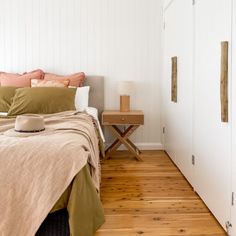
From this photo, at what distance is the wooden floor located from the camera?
7.52ft

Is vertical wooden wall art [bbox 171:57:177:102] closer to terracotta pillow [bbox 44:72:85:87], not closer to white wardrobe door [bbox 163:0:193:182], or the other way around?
white wardrobe door [bbox 163:0:193:182]

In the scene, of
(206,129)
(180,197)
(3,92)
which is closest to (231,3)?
(206,129)

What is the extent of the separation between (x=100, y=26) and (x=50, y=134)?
2681 mm

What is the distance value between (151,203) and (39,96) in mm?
1645

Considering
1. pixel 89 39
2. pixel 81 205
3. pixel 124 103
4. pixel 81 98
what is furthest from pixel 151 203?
pixel 89 39

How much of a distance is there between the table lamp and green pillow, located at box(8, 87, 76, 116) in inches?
37.8

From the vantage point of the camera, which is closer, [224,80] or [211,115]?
[224,80]

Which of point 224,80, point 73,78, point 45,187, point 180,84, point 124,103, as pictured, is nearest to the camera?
point 45,187

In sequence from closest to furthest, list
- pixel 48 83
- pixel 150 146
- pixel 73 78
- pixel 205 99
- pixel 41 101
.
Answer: pixel 205 99
pixel 41 101
pixel 48 83
pixel 73 78
pixel 150 146

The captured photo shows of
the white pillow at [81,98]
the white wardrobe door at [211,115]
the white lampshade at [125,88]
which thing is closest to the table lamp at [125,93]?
the white lampshade at [125,88]

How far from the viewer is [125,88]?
4.33 m

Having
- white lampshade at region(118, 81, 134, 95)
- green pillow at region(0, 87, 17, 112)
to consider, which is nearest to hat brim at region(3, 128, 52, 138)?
green pillow at region(0, 87, 17, 112)

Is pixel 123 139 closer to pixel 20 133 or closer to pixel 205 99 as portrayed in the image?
pixel 205 99

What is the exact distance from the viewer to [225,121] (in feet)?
6.95
